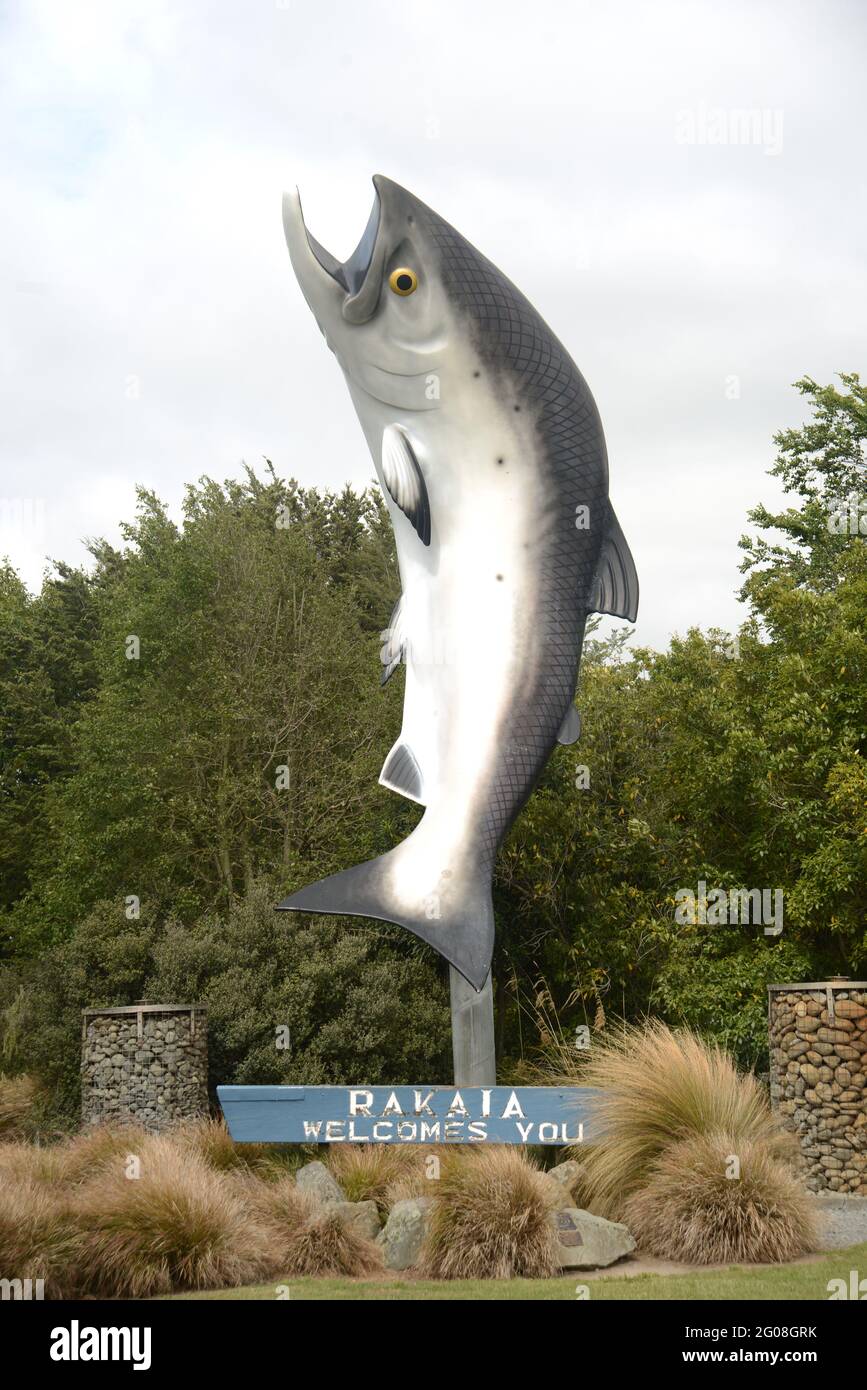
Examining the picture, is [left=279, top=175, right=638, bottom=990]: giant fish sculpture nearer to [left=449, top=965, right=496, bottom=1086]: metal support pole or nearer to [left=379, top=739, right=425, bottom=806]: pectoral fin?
[left=379, top=739, right=425, bottom=806]: pectoral fin

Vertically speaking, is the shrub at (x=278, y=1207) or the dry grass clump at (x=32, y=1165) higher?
the dry grass clump at (x=32, y=1165)

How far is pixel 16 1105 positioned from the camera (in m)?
13.0

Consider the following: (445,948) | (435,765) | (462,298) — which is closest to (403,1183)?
(445,948)

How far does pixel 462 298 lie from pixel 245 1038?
7402mm

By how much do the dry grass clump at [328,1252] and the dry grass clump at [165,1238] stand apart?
0.17 meters

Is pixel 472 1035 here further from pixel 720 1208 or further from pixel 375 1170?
pixel 720 1208

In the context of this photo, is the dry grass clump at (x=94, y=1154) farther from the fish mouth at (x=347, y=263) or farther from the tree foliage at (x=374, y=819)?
the fish mouth at (x=347, y=263)

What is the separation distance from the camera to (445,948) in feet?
25.7

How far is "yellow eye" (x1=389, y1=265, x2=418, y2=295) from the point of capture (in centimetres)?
847

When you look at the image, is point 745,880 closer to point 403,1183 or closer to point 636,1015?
point 636,1015

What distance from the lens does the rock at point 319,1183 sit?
8.93m

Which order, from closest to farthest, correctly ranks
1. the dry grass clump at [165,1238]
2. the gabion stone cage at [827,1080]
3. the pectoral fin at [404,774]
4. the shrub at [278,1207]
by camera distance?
the dry grass clump at [165,1238], the shrub at [278,1207], the pectoral fin at [404,774], the gabion stone cage at [827,1080]

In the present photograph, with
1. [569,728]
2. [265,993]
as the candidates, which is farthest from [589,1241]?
[265,993]

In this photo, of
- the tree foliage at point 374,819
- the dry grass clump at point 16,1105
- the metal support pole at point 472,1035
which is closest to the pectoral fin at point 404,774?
the metal support pole at point 472,1035
